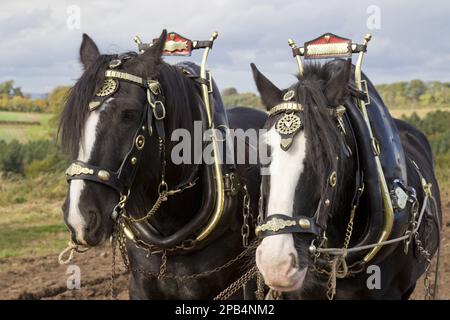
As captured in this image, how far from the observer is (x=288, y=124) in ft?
10.1

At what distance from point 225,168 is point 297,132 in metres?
1.11

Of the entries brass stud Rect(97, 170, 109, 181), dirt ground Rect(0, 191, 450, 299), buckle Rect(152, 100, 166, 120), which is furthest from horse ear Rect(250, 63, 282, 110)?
dirt ground Rect(0, 191, 450, 299)

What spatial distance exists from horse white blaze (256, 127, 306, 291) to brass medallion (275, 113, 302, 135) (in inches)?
1.1

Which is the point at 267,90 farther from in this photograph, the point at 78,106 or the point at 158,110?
the point at 78,106

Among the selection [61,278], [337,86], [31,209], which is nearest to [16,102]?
[31,209]

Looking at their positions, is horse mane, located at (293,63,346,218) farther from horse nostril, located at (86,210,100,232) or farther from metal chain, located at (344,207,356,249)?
horse nostril, located at (86,210,100,232)

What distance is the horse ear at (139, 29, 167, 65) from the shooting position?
3766 millimetres

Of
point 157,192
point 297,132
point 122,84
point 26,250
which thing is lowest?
point 26,250

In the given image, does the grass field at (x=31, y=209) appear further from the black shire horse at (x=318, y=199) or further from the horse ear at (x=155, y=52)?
the black shire horse at (x=318, y=199)

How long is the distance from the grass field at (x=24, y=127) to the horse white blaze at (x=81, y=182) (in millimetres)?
11682

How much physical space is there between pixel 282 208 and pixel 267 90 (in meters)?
0.64

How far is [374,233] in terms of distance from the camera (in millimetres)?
3479
